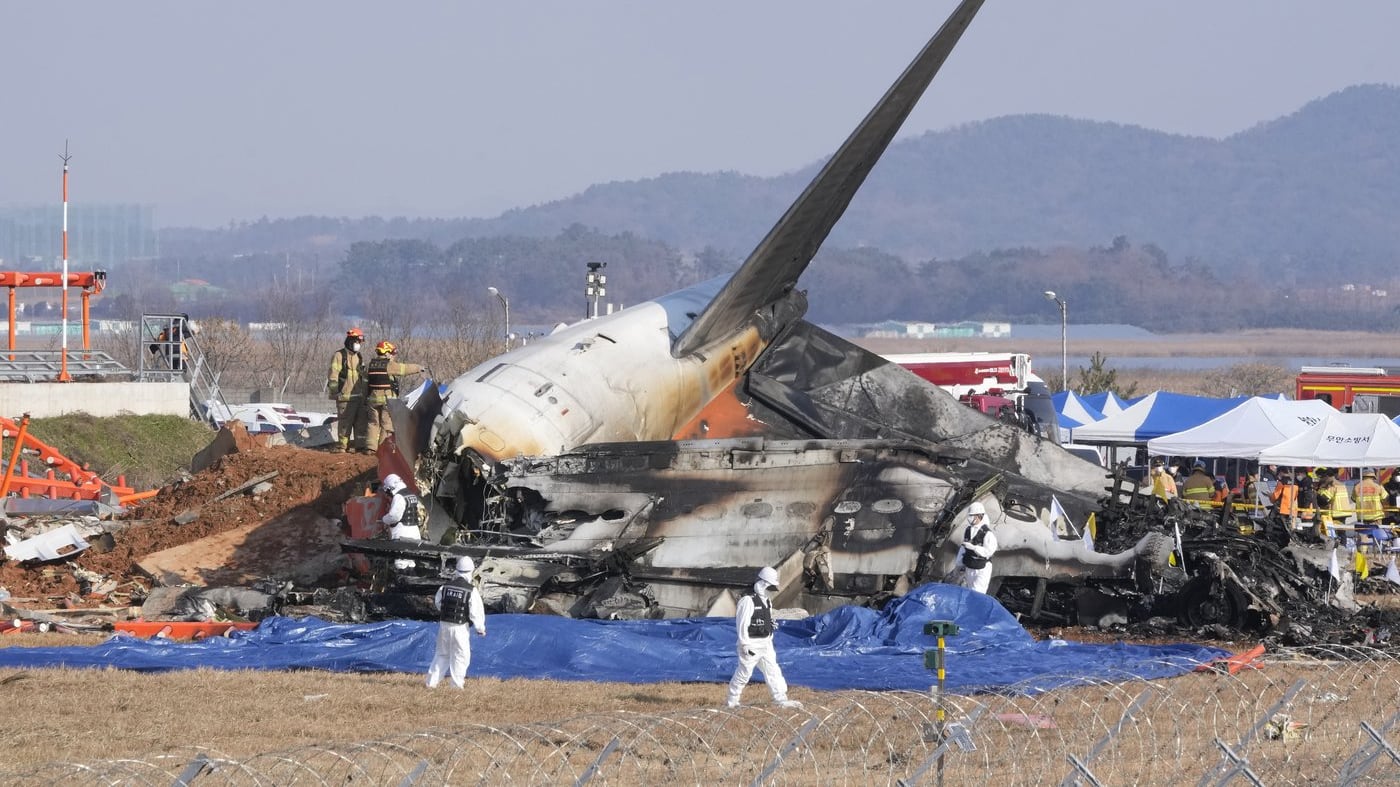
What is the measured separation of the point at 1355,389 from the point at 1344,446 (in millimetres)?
16374

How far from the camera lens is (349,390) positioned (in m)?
30.7

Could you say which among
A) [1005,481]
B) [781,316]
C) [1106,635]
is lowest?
[1106,635]

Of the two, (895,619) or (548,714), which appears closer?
(548,714)

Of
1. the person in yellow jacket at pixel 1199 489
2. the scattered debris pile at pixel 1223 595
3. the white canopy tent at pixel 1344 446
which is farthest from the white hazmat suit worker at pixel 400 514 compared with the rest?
the white canopy tent at pixel 1344 446

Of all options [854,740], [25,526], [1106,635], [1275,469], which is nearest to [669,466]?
[1106,635]

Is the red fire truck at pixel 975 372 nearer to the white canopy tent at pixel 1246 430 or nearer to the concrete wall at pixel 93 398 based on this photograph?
the white canopy tent at pixel 1246 430

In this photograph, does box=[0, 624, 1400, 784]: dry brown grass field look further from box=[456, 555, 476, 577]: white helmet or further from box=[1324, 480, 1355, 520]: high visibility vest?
box=[1324, 480, 1355, 520]: high visibility vest

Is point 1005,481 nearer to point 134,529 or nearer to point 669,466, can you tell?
point 669,466

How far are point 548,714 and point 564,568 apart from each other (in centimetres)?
499

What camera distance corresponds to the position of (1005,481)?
76.7 feet

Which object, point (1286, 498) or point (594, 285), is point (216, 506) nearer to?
point (594, 285)

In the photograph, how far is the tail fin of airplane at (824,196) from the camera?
26453 millimetres

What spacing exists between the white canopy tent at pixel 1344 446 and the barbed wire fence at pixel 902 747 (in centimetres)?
2120

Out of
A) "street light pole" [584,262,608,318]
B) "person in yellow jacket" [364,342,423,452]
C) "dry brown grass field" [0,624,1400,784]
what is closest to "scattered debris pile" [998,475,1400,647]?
"dry brown grass field" [0,624,1400,784]
